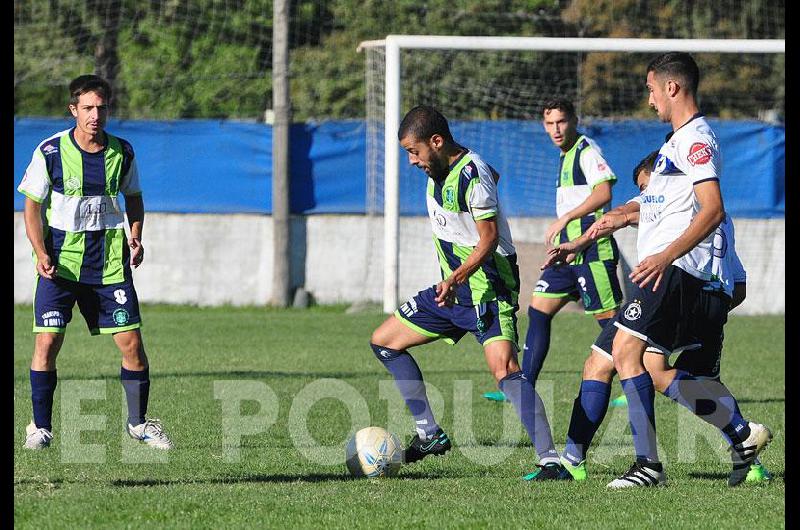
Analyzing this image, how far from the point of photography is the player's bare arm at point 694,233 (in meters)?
6.18

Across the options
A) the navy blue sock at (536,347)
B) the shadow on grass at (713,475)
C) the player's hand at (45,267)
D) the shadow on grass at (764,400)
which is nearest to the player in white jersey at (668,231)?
the shadow on grass at (713,475)

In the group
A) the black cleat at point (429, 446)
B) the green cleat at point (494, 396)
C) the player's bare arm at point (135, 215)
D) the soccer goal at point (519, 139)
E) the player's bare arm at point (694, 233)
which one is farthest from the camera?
the soccer goal at point (519, 139)

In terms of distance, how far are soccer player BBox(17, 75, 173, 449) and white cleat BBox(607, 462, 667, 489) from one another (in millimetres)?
2739

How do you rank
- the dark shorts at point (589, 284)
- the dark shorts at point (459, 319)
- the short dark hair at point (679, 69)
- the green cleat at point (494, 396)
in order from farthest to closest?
the green cleat at point (494, 396), the dark shorts at point (589, 284), the dark shorts at point (459, 319), the short dark hair at point (679, 69)

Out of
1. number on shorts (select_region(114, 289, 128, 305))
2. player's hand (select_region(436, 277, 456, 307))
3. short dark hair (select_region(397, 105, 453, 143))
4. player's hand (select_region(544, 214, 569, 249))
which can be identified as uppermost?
short dark hair (select_region(397, 105, 453, 143))

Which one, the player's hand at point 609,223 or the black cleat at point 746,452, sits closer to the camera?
the black cleat at point 746,452

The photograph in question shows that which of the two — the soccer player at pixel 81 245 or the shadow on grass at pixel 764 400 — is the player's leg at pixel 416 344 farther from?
the shadow on grass at pixel 764 400

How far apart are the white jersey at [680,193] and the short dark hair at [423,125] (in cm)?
113

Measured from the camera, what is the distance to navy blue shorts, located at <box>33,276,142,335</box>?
25.8ft

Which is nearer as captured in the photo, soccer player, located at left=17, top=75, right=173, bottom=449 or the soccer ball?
the soccer ball

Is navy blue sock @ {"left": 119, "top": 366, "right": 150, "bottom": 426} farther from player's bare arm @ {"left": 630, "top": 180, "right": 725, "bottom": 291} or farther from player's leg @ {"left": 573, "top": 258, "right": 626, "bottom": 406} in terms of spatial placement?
player's leg @ {"left": 573, "top": 258, "right": 626, "bottom": 406}

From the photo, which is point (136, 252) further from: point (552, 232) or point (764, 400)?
point (764, 400)

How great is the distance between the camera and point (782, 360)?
13.6m

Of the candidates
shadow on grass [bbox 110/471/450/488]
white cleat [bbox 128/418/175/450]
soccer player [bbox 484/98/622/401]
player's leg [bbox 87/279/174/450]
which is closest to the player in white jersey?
shadow on grass [bbox 110/471/450/488]
